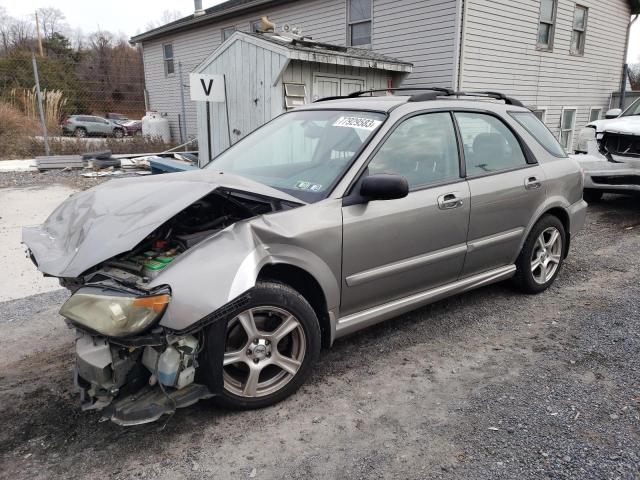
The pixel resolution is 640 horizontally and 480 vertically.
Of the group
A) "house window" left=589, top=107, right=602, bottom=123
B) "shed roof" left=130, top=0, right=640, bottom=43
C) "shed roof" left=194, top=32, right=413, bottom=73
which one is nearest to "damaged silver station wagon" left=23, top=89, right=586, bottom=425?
"shed roof" left=194, top=32, right=413, bottom=73

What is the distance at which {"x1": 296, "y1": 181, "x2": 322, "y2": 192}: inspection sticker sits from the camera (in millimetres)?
3041

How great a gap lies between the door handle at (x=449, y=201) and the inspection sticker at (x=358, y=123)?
2.25ft

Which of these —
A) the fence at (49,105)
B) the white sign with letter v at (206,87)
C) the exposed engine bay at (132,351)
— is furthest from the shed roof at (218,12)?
the exposed engine bay at (132,351)

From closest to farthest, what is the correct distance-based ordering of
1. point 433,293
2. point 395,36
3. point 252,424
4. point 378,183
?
point 252,424 < point 378,183 < point 433,293 < point 395,36

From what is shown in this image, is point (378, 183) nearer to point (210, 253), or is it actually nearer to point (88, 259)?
point (210, 253)

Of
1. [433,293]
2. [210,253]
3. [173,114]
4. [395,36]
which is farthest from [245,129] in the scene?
[173,114]

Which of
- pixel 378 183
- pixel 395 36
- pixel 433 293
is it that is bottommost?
pixel 433 293

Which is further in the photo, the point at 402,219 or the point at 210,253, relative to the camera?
the point at 402,219

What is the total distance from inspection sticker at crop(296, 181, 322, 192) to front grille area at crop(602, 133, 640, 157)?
646 cm

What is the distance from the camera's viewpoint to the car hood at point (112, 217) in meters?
2.42

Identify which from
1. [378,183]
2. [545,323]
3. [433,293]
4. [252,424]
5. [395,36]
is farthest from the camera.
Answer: [395,36]

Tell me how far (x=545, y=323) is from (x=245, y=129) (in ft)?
25.2

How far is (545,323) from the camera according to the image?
3.90 metres

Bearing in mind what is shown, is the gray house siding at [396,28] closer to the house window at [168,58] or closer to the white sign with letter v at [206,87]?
the house window at [168,58]
